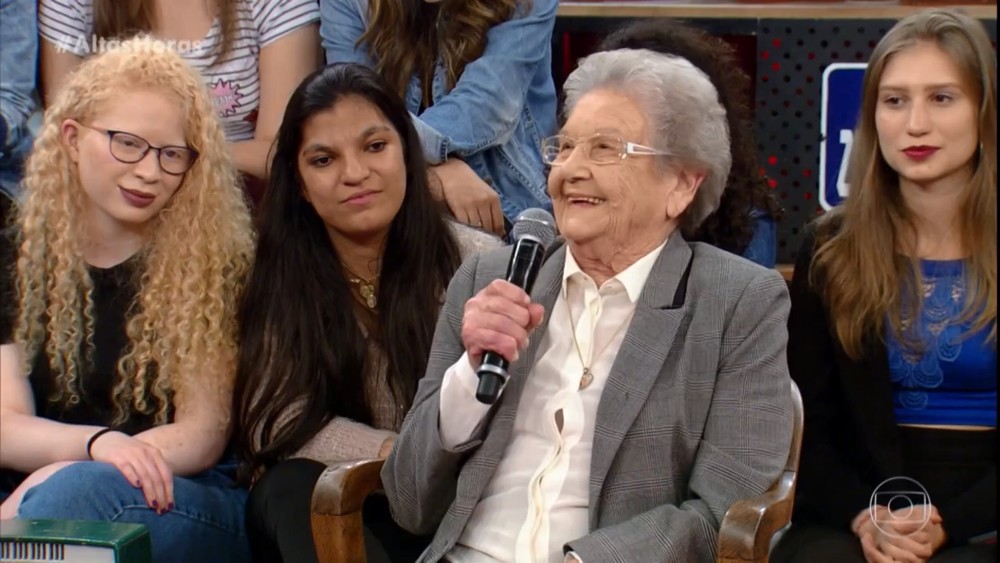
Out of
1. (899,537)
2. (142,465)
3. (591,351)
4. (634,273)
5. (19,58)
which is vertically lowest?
(899,537)

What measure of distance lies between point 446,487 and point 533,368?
225 millimetres

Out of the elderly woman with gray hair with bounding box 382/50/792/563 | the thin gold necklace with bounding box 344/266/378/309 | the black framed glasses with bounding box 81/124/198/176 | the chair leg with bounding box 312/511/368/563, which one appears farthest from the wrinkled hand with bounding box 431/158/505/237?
the chair leg with bounding box 312/511/368/563

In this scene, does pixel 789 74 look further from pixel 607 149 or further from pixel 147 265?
pixel 147 265

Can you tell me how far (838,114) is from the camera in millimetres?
3213

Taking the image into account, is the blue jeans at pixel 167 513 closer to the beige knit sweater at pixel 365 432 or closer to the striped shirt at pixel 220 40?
the beige knit sweater at pixel 365 432

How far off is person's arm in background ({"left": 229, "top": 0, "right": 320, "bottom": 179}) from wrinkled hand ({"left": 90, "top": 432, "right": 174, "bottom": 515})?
780 millimetres

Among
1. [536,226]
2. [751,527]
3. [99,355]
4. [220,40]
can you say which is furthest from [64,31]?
[751,527]

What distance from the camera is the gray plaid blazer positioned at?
1.85 metres

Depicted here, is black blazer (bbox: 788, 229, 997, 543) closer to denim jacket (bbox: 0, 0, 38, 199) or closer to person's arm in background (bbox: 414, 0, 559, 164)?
person's arm in background (bbox: 414, 0, 559, 164)

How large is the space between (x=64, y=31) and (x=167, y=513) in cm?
121

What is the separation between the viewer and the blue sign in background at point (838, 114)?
3.20 metres

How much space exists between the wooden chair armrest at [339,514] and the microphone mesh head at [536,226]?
0.44m

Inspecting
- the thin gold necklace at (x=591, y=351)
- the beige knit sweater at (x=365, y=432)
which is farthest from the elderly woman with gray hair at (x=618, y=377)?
the beige knit sweater at (x=365, y=432)

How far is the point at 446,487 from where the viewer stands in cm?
200
